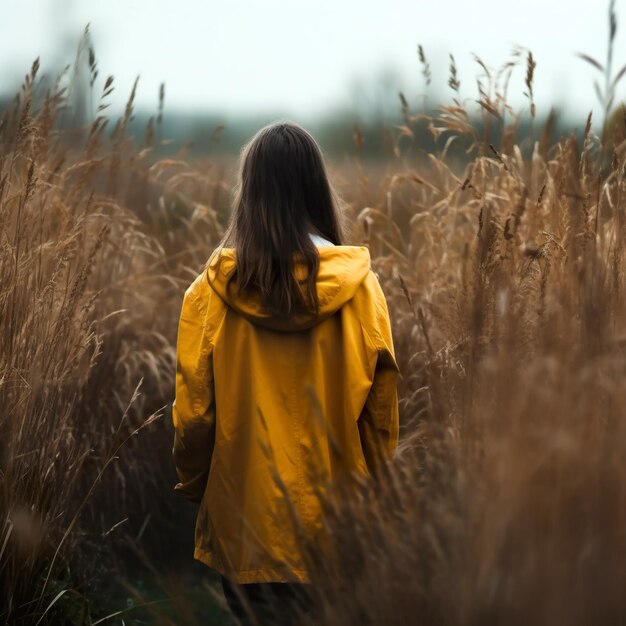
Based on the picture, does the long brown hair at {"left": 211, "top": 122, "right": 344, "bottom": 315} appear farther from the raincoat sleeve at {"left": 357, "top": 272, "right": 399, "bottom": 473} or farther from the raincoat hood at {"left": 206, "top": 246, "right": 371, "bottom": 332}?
the raincoat sleeve at {"left": 357, "top": 272, "right": 399, "bottom": 473}

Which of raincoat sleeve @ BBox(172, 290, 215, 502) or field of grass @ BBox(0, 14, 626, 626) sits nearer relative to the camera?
field of grass @ BBox(0, 14, 626, 626)

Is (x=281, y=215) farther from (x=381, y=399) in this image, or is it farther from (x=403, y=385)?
(x=403, y=385)

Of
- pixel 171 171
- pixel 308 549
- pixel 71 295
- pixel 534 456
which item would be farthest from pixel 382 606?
pixel 171 171

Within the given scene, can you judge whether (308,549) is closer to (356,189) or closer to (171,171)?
(356,189)

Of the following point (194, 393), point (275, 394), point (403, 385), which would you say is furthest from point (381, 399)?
point (403, 385)

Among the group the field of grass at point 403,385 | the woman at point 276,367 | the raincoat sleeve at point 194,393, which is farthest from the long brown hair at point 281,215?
the field of grass at point 403,385

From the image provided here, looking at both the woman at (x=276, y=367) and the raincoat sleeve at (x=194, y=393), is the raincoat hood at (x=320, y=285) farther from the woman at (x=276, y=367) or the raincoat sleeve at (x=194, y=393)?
the raincoat sleeve at (x=194, y=393)

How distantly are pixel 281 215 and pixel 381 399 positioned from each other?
592 mm

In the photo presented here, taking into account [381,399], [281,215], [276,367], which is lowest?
[381,399]

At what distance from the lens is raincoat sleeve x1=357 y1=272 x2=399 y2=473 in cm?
264

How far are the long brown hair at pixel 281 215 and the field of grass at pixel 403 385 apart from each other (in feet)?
1.35

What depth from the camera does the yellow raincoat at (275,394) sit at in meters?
2.60

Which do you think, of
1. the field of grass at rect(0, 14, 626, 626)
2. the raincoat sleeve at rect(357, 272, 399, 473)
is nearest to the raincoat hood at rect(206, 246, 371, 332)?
the raincoat sleeve at rect(357, 272, 399, 473)

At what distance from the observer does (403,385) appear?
3.78 metres
